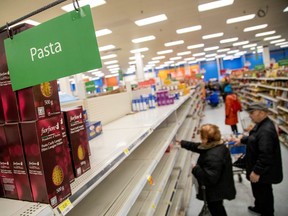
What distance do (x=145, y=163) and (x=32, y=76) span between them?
147 centimetres

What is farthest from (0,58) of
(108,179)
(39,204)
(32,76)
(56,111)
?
(108,179)

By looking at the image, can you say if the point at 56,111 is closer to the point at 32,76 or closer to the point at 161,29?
the point at 32,76

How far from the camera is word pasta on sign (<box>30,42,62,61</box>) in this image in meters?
0.89

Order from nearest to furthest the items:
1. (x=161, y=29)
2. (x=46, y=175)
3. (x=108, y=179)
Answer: (x=46, y=175) < (x=108, y=179) < (x=161, y=29)

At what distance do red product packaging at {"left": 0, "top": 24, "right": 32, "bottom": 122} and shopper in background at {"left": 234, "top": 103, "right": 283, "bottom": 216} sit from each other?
9.12 feet

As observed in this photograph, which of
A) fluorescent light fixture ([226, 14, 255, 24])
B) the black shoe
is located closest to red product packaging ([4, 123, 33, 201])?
the black shoe

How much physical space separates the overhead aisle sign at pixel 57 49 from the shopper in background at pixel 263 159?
2652 millimetres

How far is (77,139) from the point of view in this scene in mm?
1114

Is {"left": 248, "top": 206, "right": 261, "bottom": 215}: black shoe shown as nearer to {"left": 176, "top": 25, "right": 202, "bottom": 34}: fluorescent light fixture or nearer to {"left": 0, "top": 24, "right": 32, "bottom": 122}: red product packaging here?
{"left": 0, "top": 24, "right": 32, "bottom": 122}: red product packaging

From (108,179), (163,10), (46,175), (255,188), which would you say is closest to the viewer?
(46,175)

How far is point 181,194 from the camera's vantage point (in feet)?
10.7

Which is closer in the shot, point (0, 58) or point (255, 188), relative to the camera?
point (0, 58)

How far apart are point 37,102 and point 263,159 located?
2770 mm

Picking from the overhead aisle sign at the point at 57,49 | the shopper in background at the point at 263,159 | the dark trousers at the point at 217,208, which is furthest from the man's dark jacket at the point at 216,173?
the overhead aisle sign at the point at 57,49
